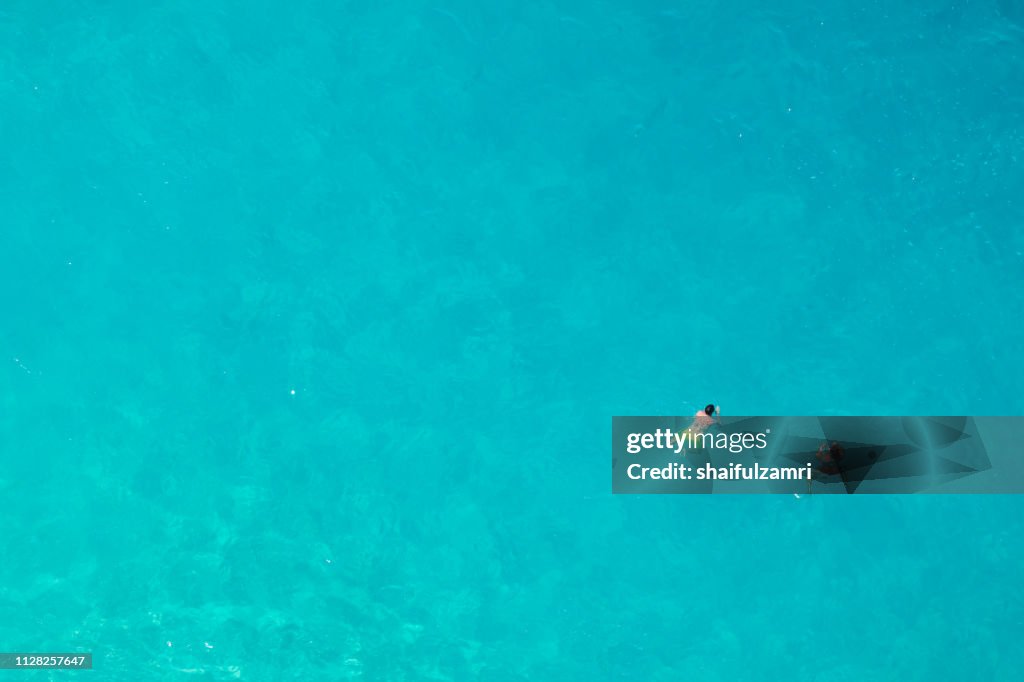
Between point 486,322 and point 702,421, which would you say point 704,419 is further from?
point 486,322

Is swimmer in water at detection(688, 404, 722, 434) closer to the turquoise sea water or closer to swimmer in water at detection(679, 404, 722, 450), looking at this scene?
swimmer in water at detection(679, 404, 722, 450)

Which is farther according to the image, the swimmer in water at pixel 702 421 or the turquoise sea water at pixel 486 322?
the swimmer in water at pixel 702 421

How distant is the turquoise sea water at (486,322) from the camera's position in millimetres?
14273

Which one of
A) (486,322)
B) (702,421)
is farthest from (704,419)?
(486,322)

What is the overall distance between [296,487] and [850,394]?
25.7ft

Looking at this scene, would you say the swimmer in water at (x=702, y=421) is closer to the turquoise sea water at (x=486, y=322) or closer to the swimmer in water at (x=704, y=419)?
the swimmer in water at (x=704, y=419)

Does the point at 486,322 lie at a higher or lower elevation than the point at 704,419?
higher

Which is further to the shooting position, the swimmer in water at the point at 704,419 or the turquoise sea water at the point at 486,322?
the swimmer in water at the point at 704,419

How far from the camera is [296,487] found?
14.4 metres

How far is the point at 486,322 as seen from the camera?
14758mm

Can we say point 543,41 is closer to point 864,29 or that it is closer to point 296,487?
point 864,29

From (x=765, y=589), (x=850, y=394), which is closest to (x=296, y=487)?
(x=765, y=589)

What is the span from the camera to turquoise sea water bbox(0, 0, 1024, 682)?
14.3m

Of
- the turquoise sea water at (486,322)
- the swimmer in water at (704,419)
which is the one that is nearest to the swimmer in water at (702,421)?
the swimmer in water at (704,419)
